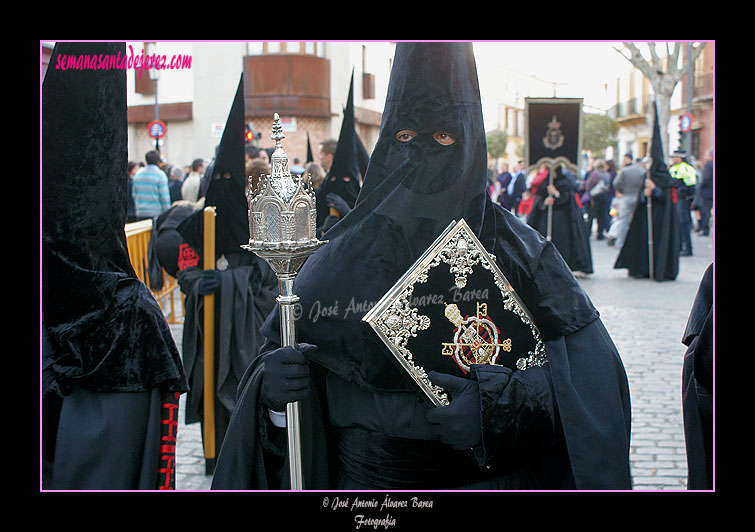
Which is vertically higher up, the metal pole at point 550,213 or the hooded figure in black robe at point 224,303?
the metal pole at point 550,213

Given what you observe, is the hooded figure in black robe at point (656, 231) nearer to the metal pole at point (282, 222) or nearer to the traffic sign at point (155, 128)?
the traffic sign at point (155, 128)

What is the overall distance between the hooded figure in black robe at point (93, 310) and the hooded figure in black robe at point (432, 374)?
376 mm

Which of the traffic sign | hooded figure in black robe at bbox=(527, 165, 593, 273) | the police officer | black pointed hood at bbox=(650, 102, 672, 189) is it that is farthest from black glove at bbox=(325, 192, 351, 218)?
the police officer

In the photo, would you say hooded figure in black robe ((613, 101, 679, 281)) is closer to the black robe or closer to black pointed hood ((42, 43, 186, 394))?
the black robe

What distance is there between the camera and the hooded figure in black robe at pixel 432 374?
236cm

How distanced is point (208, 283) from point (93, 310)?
255 centimetres

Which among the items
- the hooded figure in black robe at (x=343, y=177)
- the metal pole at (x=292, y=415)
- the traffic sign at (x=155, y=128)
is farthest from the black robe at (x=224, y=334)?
the traffic sign at (x=155, y=128)

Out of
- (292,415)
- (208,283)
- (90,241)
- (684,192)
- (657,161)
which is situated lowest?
(292,415)

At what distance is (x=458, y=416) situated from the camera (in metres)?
2.30

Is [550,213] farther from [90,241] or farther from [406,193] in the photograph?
[90,241]

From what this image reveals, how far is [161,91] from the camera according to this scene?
24.8 ft

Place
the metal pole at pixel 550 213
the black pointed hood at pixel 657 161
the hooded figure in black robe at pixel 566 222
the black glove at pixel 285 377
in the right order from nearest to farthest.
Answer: the black glove at pixel 285 377
the black pointed hood at pixel 657 161
the metal pole at pixel 550 213
the hooded figure in black robe at pixel 566 222

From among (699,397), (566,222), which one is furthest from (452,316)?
(566,222)
